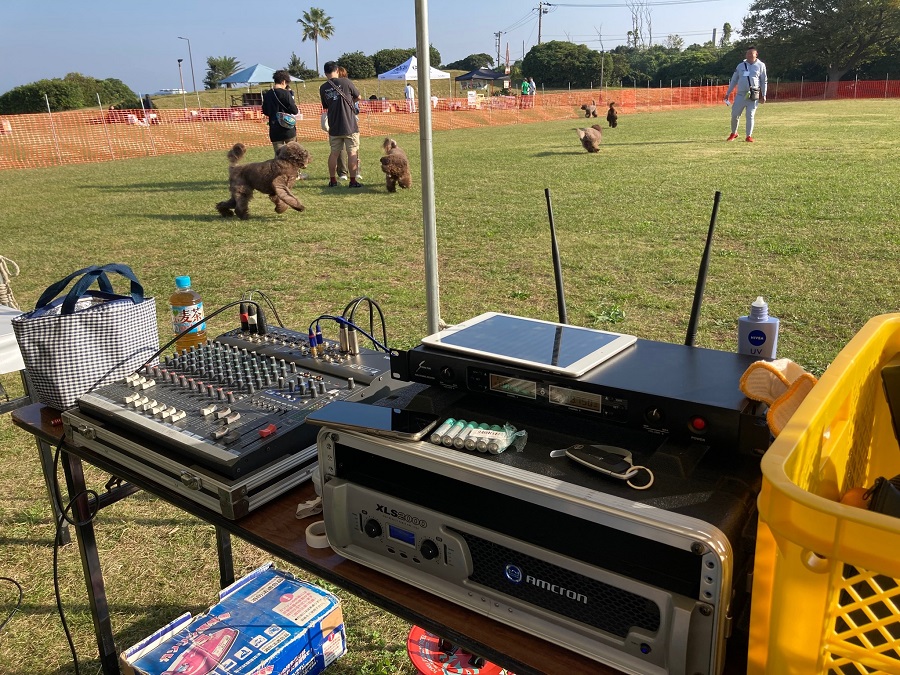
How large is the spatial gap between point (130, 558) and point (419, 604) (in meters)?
2.12

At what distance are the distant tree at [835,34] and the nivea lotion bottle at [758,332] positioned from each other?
55950 millimetres

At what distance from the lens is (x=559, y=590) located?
982mm

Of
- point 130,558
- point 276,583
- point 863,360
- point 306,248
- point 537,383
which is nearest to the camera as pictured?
point 863,360

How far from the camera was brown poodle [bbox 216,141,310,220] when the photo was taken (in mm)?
8414

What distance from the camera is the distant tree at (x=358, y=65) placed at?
58.3 m

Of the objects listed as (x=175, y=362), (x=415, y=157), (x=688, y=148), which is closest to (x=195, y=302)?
(x=175, y=362)

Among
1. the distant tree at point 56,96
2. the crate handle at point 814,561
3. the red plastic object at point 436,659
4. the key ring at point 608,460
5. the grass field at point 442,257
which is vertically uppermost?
the distant tree at point 56,96

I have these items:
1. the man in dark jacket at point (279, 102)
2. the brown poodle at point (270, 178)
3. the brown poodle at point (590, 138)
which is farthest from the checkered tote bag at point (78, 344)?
the brown poodle at point (590, 138)

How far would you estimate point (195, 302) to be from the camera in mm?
2322

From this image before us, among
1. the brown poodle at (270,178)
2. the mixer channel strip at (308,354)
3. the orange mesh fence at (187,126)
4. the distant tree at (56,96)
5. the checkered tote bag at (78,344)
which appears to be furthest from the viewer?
the distant tree at (56,96)

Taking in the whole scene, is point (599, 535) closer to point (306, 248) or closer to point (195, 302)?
point (195, 302)

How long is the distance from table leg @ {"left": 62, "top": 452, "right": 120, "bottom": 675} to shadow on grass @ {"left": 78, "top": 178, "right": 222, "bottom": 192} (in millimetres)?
10154

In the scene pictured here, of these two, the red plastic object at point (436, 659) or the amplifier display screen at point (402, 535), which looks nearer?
the amplifier display screen at point (402, 535)

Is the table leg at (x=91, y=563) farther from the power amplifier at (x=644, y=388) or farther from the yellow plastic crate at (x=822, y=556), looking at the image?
the yellow plastic crate at (x=822, y=556)
